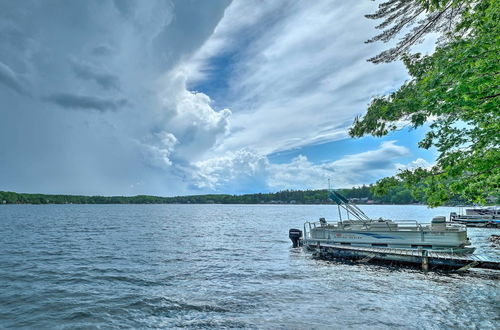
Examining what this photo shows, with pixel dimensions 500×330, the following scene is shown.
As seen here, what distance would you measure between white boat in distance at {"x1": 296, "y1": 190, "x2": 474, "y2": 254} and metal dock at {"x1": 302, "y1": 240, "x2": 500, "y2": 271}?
68 centimetres

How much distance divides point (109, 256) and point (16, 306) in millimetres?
12236

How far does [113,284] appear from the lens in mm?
15938

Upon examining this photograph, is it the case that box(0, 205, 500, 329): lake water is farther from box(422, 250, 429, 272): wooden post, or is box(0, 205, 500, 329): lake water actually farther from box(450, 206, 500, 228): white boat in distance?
box(450, 206, 500, 228): white boat in distance

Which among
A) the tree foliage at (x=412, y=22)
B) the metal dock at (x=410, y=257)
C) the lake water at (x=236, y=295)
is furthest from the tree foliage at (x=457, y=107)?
the metal dock at (x=410, y=257)

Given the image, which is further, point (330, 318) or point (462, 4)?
point (330, 318)

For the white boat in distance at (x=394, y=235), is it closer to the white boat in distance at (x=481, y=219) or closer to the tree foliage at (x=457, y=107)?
the tree foliage at (x=457, y=107)

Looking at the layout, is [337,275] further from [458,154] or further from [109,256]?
[109,256]

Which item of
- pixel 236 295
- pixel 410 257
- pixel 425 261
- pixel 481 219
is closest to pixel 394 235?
pixel 410 257

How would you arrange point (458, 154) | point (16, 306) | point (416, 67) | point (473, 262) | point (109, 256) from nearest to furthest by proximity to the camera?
point (458, 154) → point (416, 67) → point (16, 306) → point (473, 262) → point (109, 256)

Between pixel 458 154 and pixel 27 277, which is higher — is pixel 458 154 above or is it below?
above

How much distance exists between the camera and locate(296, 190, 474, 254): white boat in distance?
65.5 ft

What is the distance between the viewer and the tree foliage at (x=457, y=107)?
657cm

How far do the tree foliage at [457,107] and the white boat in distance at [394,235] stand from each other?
11524 millimetres

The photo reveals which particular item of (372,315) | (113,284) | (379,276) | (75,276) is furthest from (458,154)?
(75,276)
